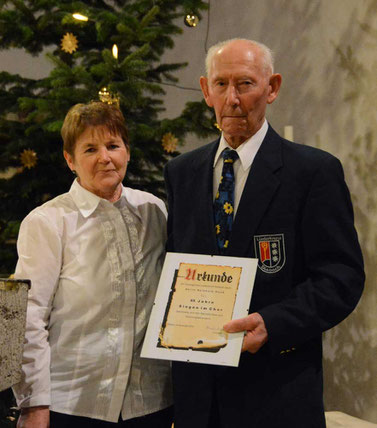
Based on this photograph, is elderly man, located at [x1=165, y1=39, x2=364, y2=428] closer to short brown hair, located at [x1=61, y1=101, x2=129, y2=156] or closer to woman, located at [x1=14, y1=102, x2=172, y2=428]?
woman, located at [x1=14, y1=102, x2=172, y2=428]

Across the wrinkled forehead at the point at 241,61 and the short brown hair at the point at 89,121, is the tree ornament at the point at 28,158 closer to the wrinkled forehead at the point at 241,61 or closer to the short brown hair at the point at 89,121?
the short brown hair at the point at 89,121

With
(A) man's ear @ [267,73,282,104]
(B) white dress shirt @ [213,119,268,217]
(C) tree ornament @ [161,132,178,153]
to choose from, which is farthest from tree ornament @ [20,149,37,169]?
(A) man's ear @ [267,73,282,104]

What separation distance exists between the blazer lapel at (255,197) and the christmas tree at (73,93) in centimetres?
181

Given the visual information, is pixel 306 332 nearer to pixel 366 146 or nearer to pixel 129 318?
pixel 129 318

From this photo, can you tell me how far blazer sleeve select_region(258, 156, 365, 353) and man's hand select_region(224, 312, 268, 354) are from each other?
0.06ft

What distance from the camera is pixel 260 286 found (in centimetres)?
193

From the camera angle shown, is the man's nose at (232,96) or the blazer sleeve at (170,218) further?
the blazer sleeve at (170,218)

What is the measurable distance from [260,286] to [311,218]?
0.82 feet

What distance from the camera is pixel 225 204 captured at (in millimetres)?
2057

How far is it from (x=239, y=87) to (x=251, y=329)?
2.47 feet

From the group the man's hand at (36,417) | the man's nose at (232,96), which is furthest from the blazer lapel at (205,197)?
the man's hand at (36,417)

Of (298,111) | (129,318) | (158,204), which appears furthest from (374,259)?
(129,318)

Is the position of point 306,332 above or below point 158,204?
below

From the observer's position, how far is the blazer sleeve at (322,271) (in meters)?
1.86
